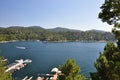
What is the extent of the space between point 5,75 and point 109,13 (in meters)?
19.9

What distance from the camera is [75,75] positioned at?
2777cm

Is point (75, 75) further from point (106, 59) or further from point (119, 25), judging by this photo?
point (119, 25)

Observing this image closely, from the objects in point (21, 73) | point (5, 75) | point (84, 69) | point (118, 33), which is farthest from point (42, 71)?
point (118, 33)

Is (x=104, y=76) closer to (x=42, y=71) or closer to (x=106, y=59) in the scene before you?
(x=106, y=59)

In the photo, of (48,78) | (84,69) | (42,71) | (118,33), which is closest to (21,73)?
(42,71)

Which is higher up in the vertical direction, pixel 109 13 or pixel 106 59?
pixel 109 13

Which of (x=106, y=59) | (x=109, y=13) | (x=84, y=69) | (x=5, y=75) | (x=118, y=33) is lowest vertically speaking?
(x=84, y=69)

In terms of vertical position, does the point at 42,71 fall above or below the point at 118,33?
below

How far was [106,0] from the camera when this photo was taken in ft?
38.2

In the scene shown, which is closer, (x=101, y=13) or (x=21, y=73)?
(x=101, y=13)

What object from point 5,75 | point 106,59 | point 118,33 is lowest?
point 5,75

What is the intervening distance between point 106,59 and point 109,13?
14.6m

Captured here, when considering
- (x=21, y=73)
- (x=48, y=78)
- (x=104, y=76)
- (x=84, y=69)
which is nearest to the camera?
(x=104, y=76)

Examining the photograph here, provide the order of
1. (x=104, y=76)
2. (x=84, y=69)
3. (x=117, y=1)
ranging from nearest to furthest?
(x=117, y=1) → (x=104, y=76) → (x=84, y=69)
